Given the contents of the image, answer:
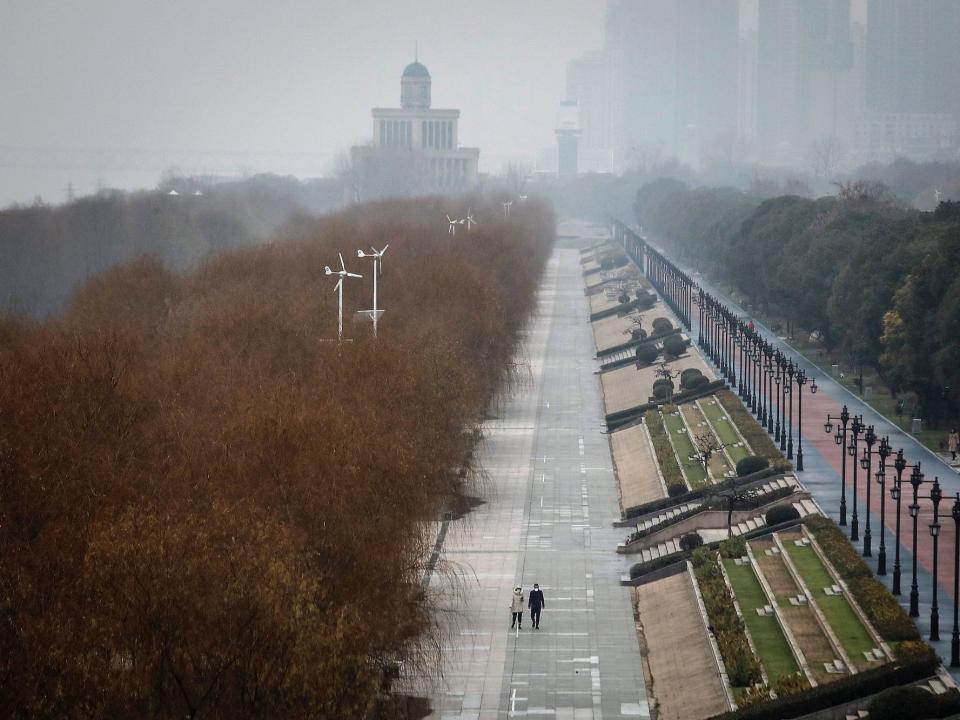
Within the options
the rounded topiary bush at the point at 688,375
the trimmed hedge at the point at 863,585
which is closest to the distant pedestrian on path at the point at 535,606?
the trimmed hedge at the point at 863,585

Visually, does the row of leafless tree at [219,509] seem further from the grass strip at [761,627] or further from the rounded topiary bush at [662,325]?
the rounded topiary bush at [662,325]

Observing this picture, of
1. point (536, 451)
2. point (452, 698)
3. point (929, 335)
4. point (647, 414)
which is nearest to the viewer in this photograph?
point (452, 698)

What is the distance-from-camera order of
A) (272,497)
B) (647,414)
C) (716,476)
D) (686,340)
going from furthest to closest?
(686,340) < (647,414) < (716,476) < (272,497)

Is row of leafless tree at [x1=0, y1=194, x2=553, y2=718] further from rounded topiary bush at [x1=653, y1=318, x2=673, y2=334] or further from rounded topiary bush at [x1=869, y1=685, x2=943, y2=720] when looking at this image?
rounded topiary bush at [x1=653, y1=318, x2=673, y2=334]

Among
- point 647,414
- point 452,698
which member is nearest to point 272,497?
point 452,698

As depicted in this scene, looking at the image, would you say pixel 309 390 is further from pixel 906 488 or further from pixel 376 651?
pixel 906 488

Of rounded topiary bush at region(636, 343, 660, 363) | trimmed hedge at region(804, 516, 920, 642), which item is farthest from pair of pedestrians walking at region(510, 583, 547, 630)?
rounded topiary bush at region(636, 343, 660, 363)

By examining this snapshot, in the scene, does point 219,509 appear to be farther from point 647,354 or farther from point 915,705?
point 647,354
